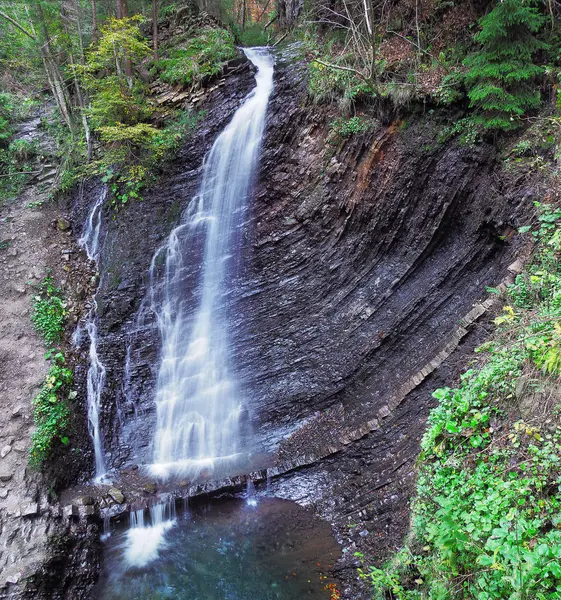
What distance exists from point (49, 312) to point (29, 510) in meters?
4.54

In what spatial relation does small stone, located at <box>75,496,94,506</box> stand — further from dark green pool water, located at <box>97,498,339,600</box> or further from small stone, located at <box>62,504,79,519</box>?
dark green pool water, located at <box>97,498,339,600</box>

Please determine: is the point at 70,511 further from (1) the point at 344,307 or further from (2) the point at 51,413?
(1) the point at 344,307

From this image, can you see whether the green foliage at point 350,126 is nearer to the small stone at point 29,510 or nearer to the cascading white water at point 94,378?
the cascading white water at point 94,378

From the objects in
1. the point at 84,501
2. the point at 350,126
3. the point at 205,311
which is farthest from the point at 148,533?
the point at 350,126

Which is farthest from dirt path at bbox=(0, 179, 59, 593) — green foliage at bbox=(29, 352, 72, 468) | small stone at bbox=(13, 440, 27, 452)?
green foliage at bbox=(29, 352, 72, 468)

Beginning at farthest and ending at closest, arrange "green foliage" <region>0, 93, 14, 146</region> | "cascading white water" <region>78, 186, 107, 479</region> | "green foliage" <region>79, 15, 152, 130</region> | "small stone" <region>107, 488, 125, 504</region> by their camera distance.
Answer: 1. "green foliage" <region>0, 93, 14, 146</region>
2. "green foliage" <region>79, 15, 152, 130</region>
3. "cascading white water" <region>78, 186, 107, 479</region>
4. "small stone" <region>107, 488, 125, 504</region>

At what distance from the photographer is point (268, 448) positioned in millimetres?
8289

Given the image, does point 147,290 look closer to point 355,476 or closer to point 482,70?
point 355,476

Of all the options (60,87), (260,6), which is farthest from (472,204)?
(260,6)

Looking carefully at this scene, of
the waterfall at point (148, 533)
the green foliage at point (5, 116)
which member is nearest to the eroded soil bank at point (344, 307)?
the waterfall at point (148, 533)

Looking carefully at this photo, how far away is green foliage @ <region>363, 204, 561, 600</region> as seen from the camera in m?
2.77

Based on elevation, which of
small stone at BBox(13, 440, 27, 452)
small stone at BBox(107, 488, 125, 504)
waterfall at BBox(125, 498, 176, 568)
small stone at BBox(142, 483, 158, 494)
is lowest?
waterfall at BBox(125, 498, 176, 568)

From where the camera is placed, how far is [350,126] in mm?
8867

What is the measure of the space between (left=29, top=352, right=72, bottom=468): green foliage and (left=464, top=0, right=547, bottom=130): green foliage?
9.98m
